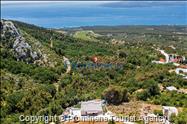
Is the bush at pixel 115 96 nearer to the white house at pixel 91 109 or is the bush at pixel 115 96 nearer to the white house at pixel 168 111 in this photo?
the white house at pixel 91 109

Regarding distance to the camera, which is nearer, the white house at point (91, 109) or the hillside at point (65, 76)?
the white house at point (91, 109)

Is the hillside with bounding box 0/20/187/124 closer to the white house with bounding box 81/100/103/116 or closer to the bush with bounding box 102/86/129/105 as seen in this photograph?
the bush with bounding box 102/86/129/105

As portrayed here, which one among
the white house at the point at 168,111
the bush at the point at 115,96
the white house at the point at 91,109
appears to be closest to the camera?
the white house at the point at 168,111

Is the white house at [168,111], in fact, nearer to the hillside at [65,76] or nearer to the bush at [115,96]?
the hillside at [65,76]

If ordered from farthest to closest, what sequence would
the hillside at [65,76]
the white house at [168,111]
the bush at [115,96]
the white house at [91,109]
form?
the hillside at [65,76], the bush at [115,96], the white house at [91,109], the white house at [168,111]

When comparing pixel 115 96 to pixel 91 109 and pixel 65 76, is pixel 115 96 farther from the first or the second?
pixel 65 76

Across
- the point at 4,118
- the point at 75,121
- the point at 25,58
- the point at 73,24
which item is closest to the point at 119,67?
the point at 25,58

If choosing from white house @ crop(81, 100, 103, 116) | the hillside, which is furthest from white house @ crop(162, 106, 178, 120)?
white house @ crop(81, 100, 103, 116)

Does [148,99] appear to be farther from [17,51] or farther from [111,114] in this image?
[17,51]

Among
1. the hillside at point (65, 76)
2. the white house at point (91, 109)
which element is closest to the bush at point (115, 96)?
the hillside at point (65, 76)
